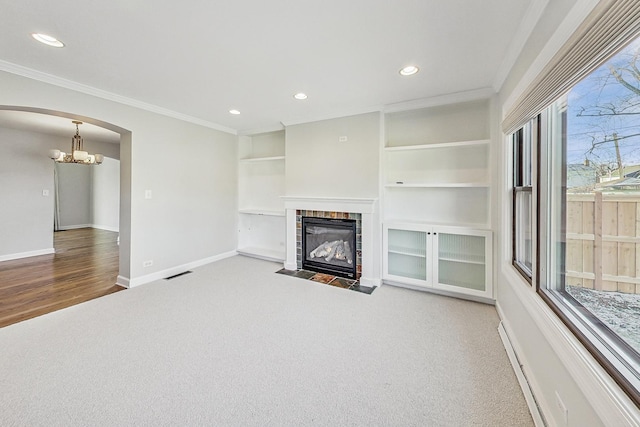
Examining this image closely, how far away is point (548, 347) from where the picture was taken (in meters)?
1.42

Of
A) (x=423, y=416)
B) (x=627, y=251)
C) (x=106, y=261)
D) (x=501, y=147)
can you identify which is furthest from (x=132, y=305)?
(x=501, y=147)

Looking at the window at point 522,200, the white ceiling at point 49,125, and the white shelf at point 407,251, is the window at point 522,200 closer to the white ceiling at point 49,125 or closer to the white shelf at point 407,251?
the white shelf at point 407,251

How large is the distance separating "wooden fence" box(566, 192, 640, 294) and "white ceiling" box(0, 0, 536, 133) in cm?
134

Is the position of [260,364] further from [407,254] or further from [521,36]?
[521,36]

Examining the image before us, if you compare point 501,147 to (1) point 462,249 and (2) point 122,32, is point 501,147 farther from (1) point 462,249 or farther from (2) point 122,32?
(2) point 122,32

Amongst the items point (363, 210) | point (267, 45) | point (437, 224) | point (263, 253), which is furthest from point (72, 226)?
point (437, 224)

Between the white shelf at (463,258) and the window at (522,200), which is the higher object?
the window at (522,200)

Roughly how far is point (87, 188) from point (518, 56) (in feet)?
37.8

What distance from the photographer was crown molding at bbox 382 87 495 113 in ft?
9.46

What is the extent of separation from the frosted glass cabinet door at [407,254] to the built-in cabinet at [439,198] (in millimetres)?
13

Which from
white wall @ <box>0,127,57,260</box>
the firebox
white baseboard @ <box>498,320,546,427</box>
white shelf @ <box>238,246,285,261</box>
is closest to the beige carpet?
white baseboard @ <box>498,320,546,427</box>

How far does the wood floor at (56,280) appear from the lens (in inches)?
111

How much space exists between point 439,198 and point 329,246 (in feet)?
5.66

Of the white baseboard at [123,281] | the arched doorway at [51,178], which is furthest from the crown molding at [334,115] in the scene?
the white baseboard at [123,281]
